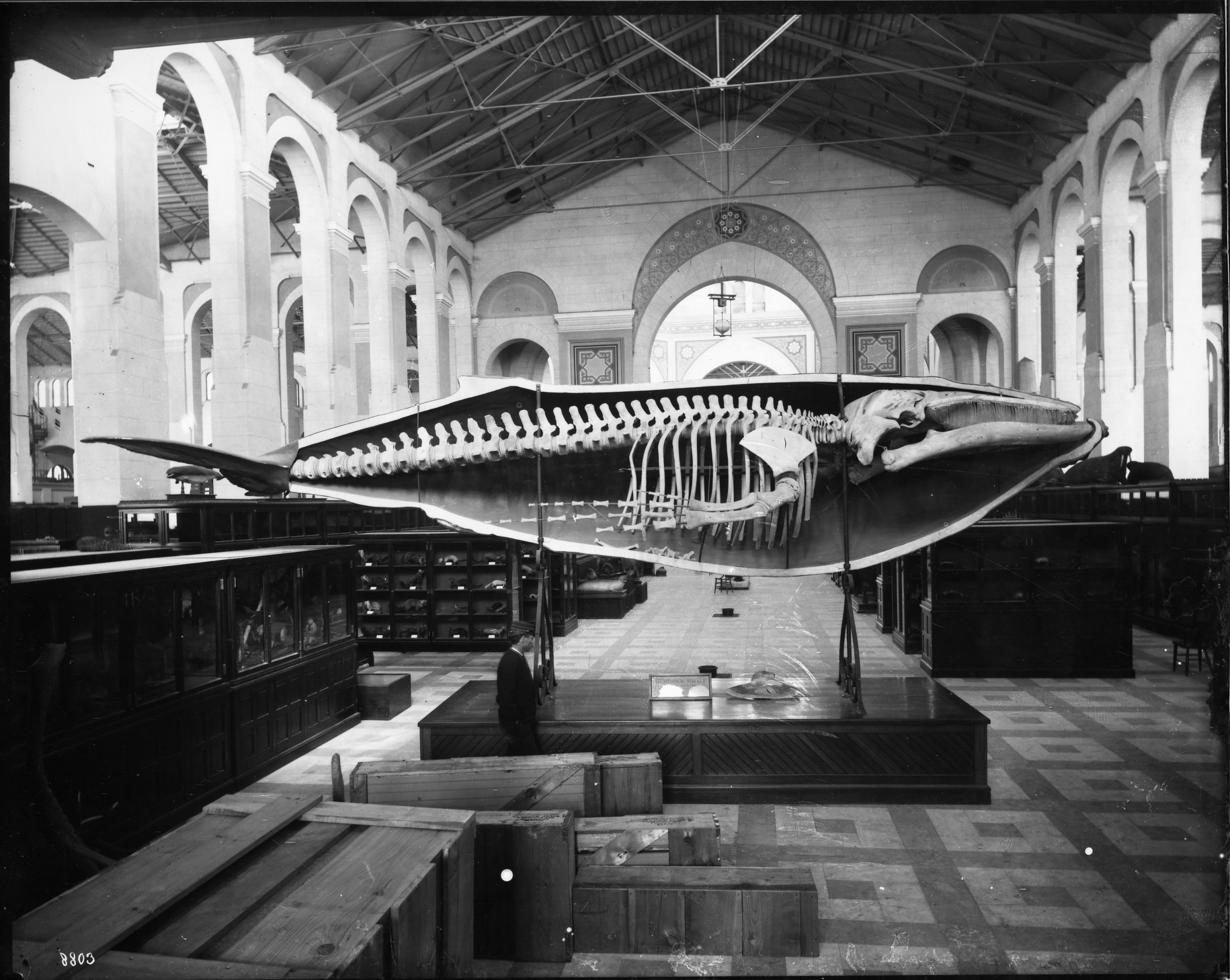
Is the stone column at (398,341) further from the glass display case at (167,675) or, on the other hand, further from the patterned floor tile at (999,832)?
the patterned floor tile at (999,832)

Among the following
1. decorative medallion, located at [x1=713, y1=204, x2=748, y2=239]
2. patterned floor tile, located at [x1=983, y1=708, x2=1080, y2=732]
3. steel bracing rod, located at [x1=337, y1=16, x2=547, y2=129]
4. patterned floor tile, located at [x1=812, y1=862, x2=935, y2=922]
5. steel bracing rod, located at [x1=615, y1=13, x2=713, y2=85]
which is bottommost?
patterned floor tile, located at [x1=812, y1=862, x2=935, y2=922]

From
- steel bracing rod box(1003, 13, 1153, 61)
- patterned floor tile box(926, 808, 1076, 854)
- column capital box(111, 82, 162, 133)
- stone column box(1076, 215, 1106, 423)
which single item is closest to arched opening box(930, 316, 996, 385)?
stone column box(1076, 215, 1106, 423)

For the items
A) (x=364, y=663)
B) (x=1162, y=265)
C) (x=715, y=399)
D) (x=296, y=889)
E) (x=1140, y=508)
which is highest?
(x=1162, y=265)

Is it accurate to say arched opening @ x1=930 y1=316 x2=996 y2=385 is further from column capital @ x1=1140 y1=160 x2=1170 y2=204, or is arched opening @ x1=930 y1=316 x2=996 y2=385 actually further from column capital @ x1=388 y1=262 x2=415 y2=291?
column capital @ x1=388 y1=262 x2=415 y2=291

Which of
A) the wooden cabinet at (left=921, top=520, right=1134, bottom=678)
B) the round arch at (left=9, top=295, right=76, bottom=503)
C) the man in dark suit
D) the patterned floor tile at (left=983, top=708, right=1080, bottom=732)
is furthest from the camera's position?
the wooden cabinet at (left=921, top=520, right=1134, bottom=678)

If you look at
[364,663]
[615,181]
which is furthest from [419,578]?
[615,181]

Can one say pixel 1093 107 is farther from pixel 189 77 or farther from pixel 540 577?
pixel 189 77

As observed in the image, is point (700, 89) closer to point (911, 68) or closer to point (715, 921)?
point (911, 68)
